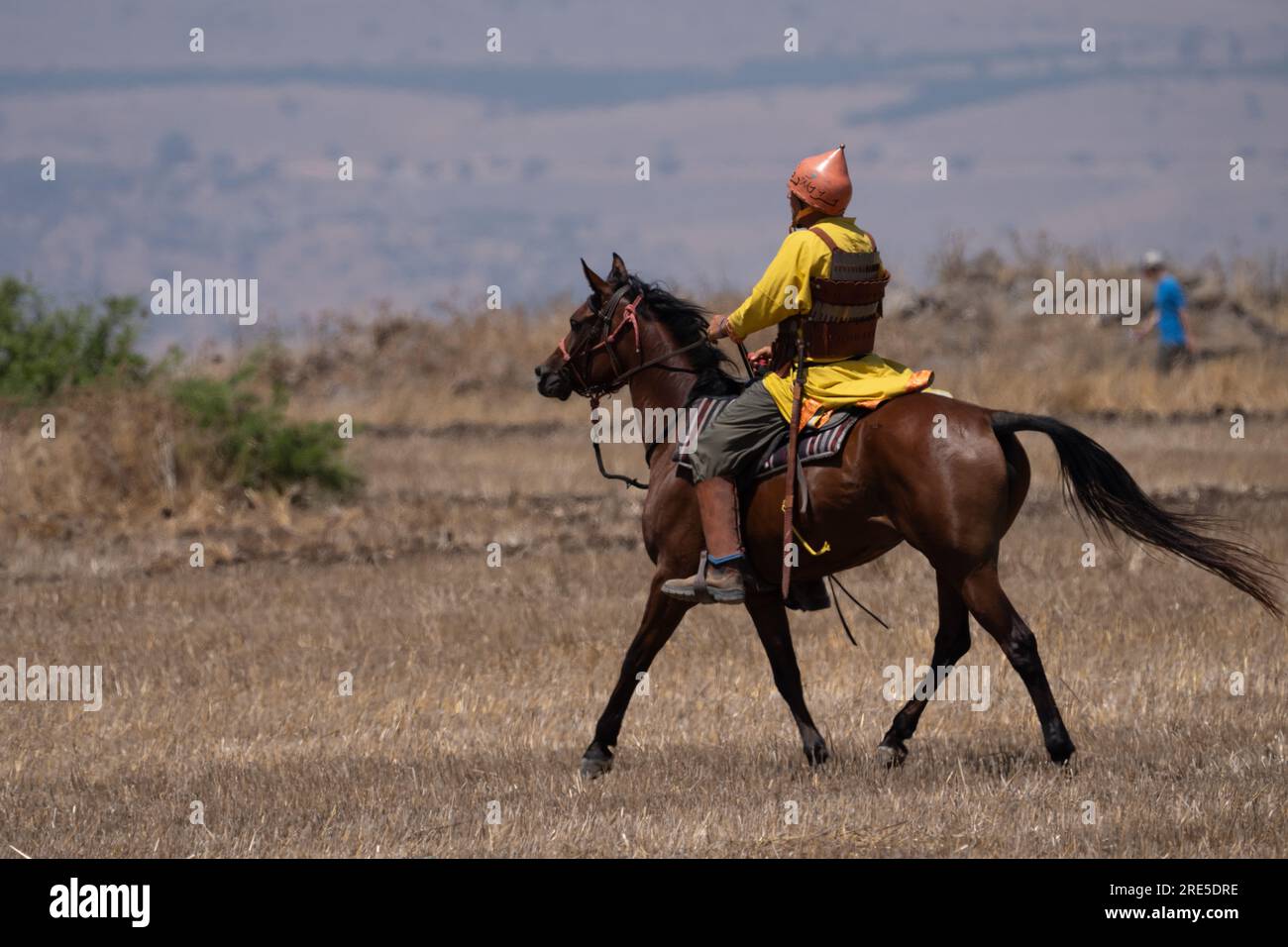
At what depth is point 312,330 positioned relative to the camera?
38.9m

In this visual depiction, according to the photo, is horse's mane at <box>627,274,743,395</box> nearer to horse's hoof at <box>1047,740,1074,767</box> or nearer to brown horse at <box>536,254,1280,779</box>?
brown horse at <box>536,254,1280,779</box>

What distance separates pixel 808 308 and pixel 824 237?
337 millimetres

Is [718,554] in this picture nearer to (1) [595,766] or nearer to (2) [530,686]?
(1) [595,766]

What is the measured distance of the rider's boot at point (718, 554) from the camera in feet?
29.0

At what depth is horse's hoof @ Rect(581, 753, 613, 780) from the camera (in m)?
9.06

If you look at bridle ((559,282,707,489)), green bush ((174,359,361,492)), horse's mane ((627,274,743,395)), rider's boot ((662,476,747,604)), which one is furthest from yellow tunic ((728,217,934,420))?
green bush ((174,359,361,492))

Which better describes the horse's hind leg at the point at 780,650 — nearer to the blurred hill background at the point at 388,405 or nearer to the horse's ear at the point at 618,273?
the horse's ear at the point at 618,273

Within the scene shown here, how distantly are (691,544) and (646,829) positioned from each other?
1.95 metres

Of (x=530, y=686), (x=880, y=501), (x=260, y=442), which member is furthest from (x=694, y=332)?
(x=260, y=442)

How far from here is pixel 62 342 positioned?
21078 mm

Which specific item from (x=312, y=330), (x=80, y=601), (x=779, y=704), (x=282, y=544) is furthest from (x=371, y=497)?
(x=312, y=330)

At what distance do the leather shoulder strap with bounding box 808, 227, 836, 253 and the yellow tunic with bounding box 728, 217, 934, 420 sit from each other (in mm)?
18
